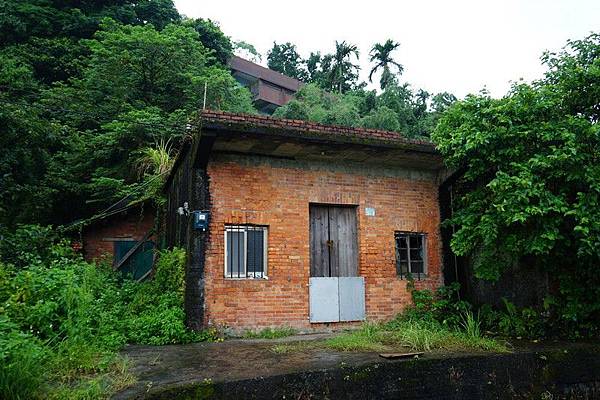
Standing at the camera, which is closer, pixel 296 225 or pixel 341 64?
pixel 296 225

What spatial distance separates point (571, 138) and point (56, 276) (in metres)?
7.28

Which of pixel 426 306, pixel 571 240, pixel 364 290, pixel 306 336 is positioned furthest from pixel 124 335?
pixel 571 240

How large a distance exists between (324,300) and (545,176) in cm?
423

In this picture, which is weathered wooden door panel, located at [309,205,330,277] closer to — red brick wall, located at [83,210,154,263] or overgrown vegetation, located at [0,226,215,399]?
overgrown vegetation, located at [0,226,215,399]

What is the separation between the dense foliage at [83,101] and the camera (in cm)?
1437

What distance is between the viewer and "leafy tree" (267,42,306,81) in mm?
44284

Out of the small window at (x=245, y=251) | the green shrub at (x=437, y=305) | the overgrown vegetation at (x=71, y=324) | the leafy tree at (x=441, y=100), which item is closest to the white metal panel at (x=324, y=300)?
the small window at (x=245, y=251)

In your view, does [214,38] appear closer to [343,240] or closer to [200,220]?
[343,240]

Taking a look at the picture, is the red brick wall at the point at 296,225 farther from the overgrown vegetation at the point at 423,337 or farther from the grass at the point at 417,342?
the grass at the point at 417,342

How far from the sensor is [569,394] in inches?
237

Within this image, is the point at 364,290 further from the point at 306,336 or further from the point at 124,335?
the point at 124,335

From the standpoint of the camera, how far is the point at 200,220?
25.6 ft

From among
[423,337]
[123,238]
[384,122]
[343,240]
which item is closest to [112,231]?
[123,238]

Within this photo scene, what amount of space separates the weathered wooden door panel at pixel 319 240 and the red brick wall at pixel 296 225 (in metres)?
0.24
